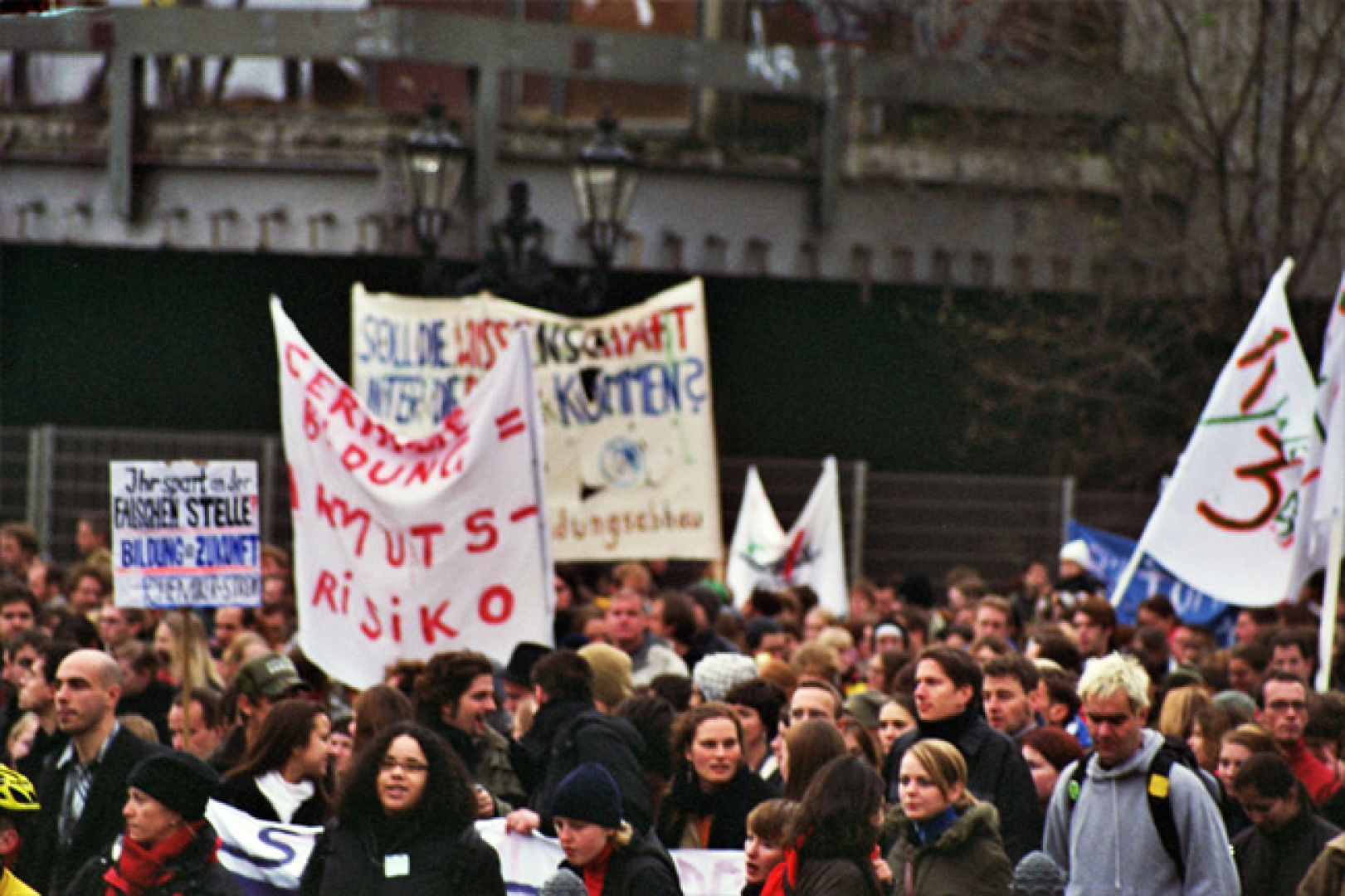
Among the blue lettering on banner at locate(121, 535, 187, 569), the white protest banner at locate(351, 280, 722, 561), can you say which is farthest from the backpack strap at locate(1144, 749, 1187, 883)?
the white protest banner at locate(351, 280, 722, 561)

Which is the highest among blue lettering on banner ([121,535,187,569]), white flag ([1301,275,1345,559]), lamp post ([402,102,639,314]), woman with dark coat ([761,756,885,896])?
lamp post ([402,102,639,314])

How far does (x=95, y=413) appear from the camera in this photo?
24797mm

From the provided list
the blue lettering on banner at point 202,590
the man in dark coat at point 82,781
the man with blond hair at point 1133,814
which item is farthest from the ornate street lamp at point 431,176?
the man with blond hair at point 1133,814

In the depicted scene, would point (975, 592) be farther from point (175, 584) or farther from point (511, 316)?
point (175, 584)

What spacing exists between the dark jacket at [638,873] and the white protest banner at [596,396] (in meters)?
8.28

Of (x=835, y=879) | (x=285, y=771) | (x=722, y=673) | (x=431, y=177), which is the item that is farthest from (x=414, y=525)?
(x=835, y=879)

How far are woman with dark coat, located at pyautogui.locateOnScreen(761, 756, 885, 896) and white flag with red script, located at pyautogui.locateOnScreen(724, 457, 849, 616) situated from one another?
11061 millimetres

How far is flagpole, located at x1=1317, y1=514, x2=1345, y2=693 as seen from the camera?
33.5 ft

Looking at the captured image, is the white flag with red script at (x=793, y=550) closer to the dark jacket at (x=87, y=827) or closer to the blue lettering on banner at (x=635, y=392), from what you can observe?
the blue lettering on banner at (x=635, y=392)

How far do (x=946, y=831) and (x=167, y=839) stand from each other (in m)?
2.25

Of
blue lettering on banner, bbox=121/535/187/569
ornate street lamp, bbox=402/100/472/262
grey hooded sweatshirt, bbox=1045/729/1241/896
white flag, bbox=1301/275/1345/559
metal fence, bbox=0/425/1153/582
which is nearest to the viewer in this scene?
grey hooded sweatshirt, bbox=1045/729/1241/896

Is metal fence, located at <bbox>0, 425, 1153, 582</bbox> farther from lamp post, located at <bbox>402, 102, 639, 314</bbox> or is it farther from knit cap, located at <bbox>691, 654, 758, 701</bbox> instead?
knit cap, located at <bbox>691, 654, 758, 701</bbox>

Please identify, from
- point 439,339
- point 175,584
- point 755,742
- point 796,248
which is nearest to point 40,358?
point 796,248

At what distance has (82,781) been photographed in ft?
26.3
